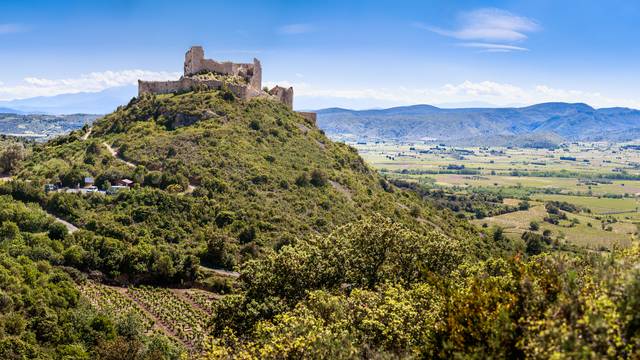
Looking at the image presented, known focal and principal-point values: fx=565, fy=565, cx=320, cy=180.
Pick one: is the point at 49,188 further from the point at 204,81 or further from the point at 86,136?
the point at 204,81

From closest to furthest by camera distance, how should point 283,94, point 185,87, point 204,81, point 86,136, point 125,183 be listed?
1. point 125,183
2. point 86,136
3. point 204,81
4. point 185,87
5. point 283,94

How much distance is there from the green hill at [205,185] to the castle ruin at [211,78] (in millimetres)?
3442

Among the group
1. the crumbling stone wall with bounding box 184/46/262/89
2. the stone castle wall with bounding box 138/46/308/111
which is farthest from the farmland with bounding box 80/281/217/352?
the crumbling stone wall with bounding box 184/46/262/89

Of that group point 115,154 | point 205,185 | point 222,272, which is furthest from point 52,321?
point 115,154

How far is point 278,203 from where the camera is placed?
74500 mm

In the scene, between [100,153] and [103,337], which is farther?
[100,153]

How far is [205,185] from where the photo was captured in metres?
74.4

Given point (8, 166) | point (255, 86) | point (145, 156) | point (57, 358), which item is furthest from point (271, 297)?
point (255, 86)

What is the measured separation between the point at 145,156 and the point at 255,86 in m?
31.6

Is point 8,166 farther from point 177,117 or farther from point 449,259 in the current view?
point 449,259

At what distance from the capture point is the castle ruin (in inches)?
3875

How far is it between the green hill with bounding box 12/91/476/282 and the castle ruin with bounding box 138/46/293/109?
3.44 metres

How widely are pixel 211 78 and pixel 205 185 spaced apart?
33045 mm

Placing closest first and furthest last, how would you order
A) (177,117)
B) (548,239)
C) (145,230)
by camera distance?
(145,230) → (177,117) → (548,239)
